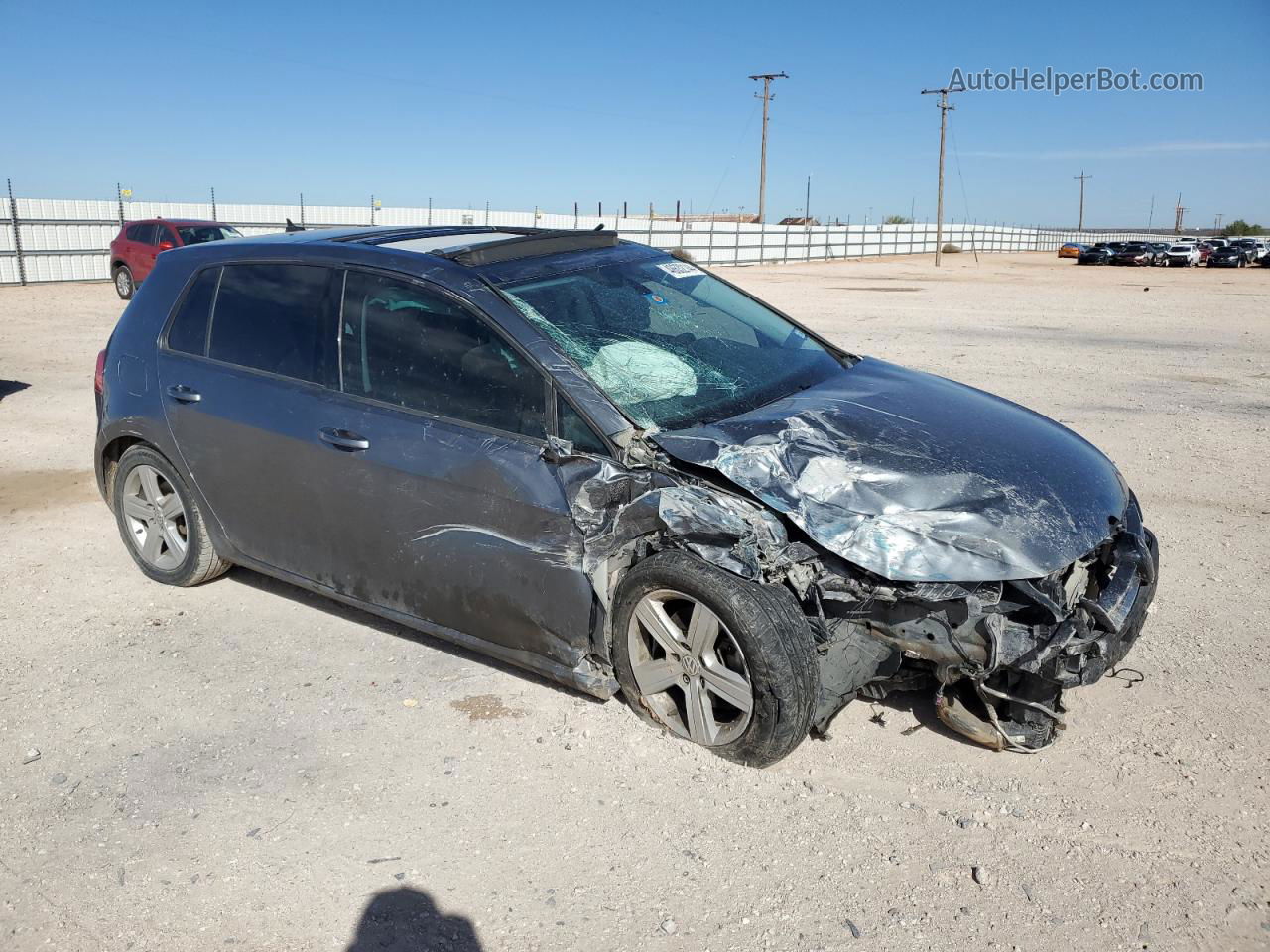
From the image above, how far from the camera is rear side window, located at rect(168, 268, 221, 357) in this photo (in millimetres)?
4734

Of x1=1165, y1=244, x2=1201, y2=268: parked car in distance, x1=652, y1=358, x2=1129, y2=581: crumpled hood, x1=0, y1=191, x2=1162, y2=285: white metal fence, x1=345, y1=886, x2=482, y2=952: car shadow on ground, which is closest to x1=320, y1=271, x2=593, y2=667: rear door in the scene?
x1=652, y1=358, x2=1129, y2=581: crumpled hood

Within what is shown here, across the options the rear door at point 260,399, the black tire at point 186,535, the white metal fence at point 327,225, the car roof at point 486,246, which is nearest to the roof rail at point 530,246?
the car roof at point 486,246

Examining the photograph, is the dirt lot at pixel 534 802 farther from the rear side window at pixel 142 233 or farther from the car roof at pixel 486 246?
the rear side window at pixel 142 233

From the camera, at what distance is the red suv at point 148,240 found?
1994 cm

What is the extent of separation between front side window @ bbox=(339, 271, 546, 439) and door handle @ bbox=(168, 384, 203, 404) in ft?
2.97

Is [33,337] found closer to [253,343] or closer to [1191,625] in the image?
[253,343]

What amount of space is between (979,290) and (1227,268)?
26.6m

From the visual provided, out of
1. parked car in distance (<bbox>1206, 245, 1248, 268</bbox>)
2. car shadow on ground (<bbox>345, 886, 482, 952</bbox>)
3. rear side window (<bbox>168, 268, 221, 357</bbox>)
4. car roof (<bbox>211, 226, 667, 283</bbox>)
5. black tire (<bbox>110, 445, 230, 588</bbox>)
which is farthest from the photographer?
parked car in distance (<bbox>1206, 245, 1248, 268</bbox>)

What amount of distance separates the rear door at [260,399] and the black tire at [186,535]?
0.68 ft

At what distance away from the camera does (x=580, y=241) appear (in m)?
4.61

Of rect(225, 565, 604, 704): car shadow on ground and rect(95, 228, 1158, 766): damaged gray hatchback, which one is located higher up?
rect(95, 228, 1158, 766): damaged gray hatchback

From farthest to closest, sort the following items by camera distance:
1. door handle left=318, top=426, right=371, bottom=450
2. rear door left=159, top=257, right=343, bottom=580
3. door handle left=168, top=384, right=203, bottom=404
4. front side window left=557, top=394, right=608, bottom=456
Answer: door handle left=168, top=384, right=203, bottom=404
rear door left=159, top=257, right=343, bottom=580
door handle left=318, top=426, right=371, bottom=450
front side window left=557, top=394, right=608, bottom=456

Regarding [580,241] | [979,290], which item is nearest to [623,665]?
[580,241]

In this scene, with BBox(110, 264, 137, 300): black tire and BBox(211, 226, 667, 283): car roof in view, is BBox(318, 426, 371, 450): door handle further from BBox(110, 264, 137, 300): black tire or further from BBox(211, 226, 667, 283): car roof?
BBox(110, 264, 137, 300): black tire
